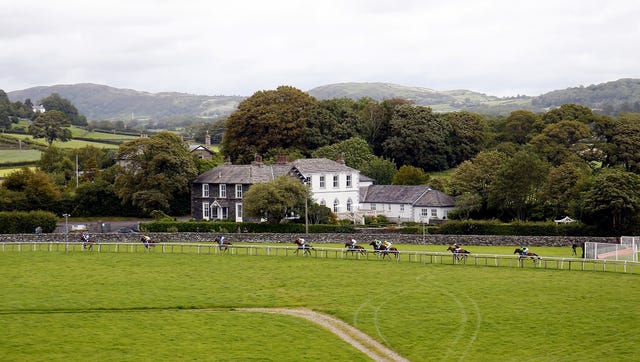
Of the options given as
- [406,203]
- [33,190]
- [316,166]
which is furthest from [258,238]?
[33,190]

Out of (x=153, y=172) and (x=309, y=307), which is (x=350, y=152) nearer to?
(x=153, y=172)

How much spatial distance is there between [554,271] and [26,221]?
45393 mm

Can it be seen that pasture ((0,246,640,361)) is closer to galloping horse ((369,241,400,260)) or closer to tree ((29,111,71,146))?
galloping horse ((369,241,400,260))

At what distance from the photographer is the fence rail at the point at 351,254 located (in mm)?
47925

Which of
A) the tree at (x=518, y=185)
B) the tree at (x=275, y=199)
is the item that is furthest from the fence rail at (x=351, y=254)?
the tree at (x=518, y=185)

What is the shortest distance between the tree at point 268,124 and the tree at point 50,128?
47243mm

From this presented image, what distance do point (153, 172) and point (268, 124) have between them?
23.8m

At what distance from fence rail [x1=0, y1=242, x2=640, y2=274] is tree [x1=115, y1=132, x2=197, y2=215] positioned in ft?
61.4

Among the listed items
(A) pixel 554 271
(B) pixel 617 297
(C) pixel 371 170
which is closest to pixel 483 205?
(C) pixel 371 170

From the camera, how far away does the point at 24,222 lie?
71.3m

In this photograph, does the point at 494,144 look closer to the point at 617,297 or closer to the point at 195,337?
the point at 617,297

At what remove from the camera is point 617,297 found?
3684 centimetres

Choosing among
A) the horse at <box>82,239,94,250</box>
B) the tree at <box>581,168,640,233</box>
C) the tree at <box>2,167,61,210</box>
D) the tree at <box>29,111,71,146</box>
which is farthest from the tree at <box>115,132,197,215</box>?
the tree at <box>29,111,71,146</box>

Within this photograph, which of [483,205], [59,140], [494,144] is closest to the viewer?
[483,205]
